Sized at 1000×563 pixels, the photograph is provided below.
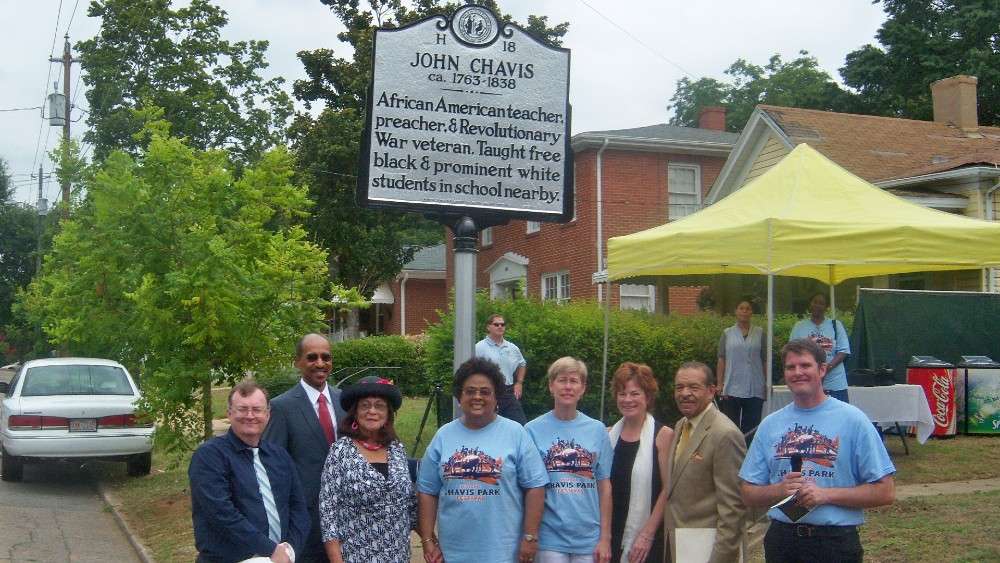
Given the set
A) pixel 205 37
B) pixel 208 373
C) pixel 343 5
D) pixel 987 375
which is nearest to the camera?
pixel 208 373

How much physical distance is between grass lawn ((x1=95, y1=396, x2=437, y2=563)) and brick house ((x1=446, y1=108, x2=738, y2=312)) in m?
9.82

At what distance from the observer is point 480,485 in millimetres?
4605

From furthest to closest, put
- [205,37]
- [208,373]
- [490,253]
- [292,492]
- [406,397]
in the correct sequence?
[205,37]
[490,253]
[406,397]
[208,373]
[292,492]

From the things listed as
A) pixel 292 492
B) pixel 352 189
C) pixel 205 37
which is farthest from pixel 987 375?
pixel 205 37

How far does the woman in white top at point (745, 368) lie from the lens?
11078 millimetres

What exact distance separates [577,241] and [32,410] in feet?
50.3

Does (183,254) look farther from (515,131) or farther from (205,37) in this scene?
(205,37)

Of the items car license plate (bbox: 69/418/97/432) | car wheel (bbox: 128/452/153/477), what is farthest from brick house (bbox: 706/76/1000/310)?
car license plate (bbox: 69/418/97/432)

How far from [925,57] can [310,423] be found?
115 feet

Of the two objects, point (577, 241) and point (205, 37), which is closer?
point (577, 241)

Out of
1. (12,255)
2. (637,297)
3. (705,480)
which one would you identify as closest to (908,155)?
(637,297)

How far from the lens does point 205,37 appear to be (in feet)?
124

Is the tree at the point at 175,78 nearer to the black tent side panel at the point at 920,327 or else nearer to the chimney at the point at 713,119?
the chimney at the point at 713,119

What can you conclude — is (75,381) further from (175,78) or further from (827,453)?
(175,78)
